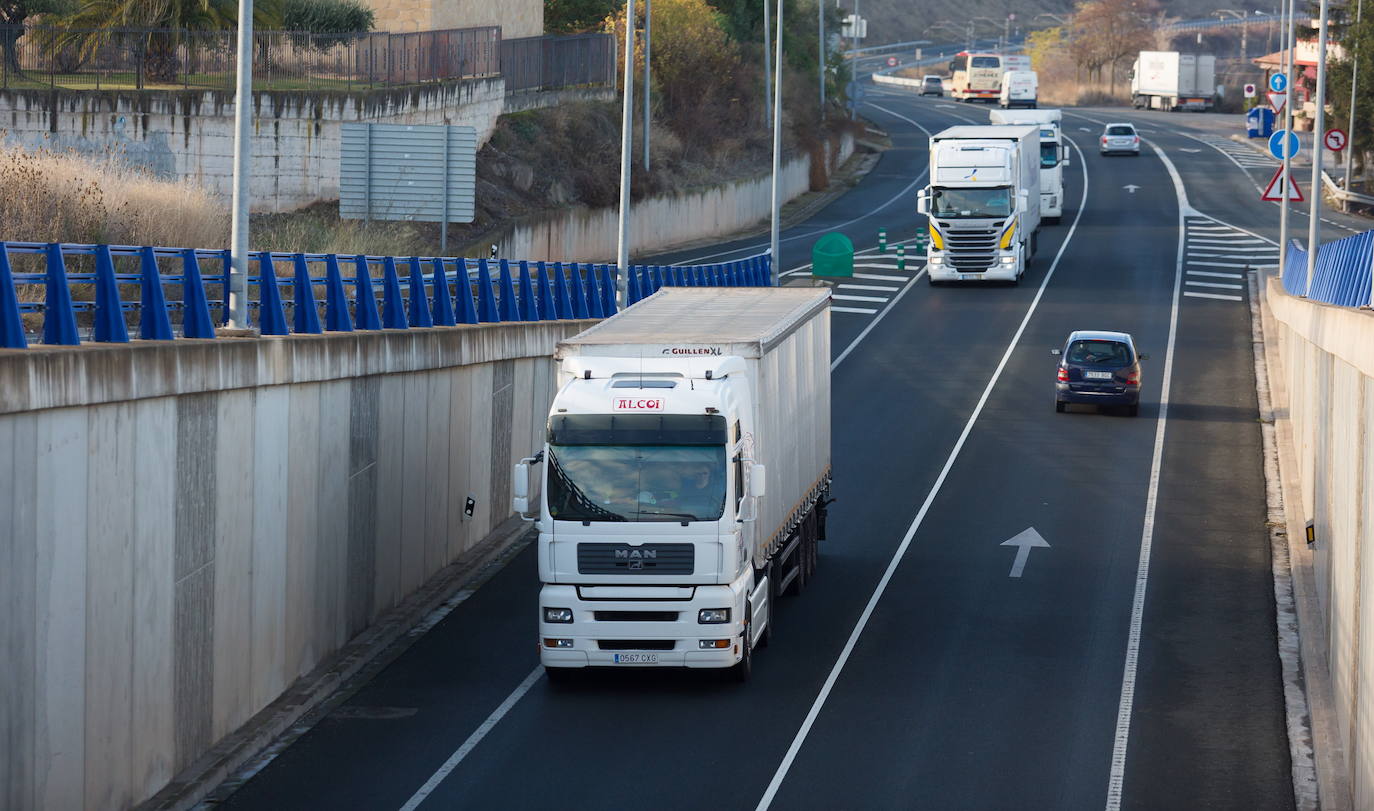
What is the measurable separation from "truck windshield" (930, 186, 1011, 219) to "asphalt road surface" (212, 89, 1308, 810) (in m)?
11.7

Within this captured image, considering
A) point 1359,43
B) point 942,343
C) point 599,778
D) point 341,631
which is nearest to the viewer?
point 599,778

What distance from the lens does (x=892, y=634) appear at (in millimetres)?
21000

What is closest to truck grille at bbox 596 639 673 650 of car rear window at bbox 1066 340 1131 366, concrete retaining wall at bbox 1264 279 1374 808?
concrete retaining wall at bbox 1264 279 1374 808

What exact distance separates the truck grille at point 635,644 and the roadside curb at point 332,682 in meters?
2.95

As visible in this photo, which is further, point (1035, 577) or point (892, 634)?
point (1035, 577)

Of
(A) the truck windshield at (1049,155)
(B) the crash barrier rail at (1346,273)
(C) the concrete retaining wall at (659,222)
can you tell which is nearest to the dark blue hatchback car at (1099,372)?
(B) the crash barrier rail at (1346,273)

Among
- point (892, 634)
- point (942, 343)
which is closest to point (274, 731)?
point (892, 634)

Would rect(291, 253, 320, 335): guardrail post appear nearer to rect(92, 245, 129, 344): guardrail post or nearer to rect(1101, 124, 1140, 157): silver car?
rect(92, 245, 129, 344): guardrail post

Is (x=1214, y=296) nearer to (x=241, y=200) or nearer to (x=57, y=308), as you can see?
(x=241, y=200)

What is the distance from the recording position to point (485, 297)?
27.4 m

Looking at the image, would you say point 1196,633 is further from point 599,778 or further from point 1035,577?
point 599,778

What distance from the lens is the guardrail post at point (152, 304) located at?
617 inches

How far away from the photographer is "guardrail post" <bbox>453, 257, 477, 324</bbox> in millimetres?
26094

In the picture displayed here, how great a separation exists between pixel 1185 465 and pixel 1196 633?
10135mm
